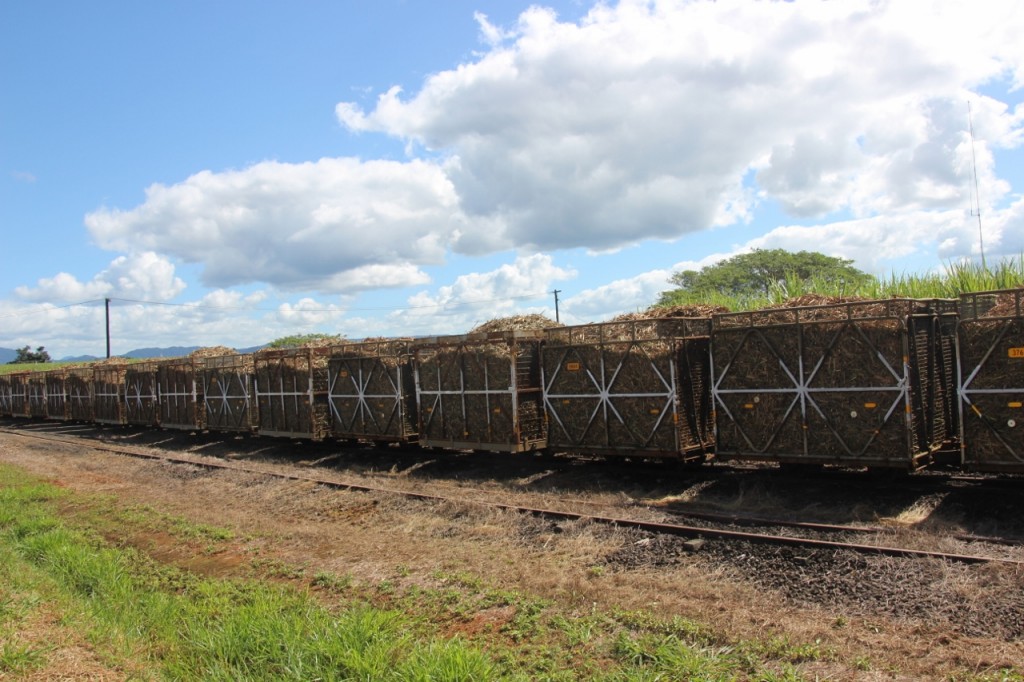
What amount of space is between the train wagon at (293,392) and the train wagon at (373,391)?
531mm

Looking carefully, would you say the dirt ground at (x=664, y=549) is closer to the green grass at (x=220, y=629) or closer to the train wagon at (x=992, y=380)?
the train wagon at (x=992, y=380)

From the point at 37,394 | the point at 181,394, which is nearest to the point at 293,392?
the point at 181,394

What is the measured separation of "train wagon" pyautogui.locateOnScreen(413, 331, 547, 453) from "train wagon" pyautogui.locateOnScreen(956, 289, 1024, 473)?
7950 millimetres

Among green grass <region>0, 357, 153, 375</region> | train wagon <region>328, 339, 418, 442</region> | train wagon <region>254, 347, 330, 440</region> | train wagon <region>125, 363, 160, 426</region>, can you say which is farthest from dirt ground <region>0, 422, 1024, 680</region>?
green grass <region>0, 357, 153, 375</region>

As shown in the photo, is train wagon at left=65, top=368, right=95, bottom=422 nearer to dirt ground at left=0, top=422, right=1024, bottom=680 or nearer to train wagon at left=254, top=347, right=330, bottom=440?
train wagon at left=254, top=347, right=330, bottom=440

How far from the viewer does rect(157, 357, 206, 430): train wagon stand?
27578mm

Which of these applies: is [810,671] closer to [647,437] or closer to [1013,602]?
[1013,602]

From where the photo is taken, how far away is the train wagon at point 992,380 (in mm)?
10086

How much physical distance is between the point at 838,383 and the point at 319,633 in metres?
8.62

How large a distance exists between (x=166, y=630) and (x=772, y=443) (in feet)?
30.2

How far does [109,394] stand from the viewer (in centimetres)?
3519

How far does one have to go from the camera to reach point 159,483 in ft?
57.6

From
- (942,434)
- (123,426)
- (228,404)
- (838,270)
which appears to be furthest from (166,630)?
(838,270)

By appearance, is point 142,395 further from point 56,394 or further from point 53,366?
point 53,366
